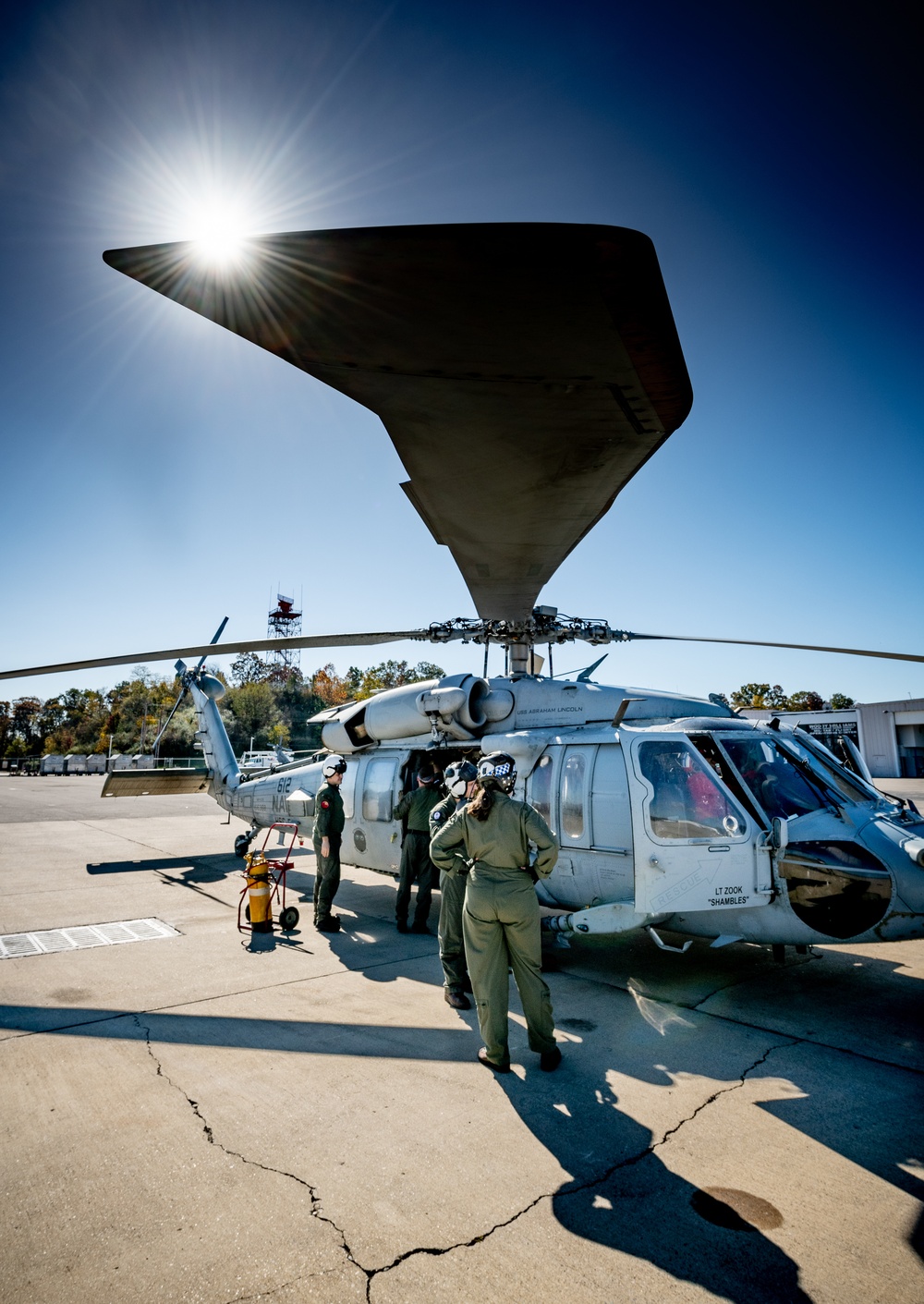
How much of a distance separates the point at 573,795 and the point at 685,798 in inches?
44.7

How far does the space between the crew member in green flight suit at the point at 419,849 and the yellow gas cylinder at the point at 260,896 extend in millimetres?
1477

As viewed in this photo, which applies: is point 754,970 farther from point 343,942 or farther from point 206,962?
point 206,962

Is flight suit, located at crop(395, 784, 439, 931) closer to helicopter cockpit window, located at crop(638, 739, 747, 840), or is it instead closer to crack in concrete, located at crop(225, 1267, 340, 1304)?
helicopter cockpit window, located at crop(638, 739, 747, 840)

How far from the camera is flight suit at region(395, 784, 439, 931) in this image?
7.42 m

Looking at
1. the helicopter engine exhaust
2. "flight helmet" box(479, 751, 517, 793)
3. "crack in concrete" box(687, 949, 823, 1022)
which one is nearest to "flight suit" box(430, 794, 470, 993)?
"flight helmet" box(479, 751, 517, 793)

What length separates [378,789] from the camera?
8.73 m

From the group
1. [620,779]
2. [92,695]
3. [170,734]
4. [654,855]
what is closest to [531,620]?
[620,779]

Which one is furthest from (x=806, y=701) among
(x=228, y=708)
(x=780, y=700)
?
(x=228, y=708)

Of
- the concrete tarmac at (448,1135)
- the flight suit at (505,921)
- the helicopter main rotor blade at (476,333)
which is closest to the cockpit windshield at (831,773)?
the concrete tarmac at (448,1135)

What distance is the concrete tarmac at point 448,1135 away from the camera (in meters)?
2.46

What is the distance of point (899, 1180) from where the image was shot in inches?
118

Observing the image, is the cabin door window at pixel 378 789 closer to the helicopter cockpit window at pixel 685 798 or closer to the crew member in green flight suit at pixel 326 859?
the crew member in green flight suit at pixel 326 859

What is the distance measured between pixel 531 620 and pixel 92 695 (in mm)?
108322

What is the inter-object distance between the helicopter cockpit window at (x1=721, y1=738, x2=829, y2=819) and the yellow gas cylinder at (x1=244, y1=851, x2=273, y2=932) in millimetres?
5098
